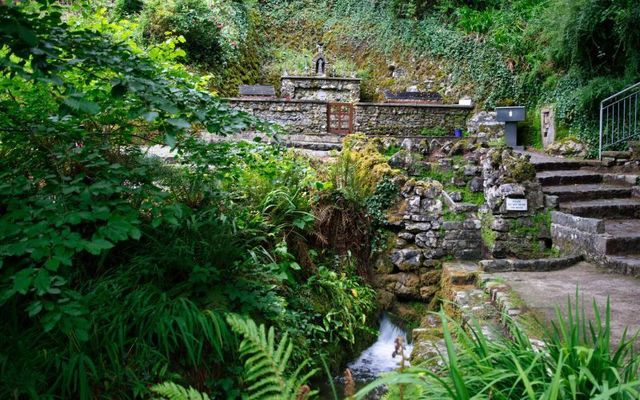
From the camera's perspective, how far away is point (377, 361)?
452 centimetres

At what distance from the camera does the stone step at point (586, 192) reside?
251 inches

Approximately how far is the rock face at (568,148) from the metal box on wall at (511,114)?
1.33 meters

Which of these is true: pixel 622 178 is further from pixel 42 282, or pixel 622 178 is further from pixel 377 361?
pixel 42 282

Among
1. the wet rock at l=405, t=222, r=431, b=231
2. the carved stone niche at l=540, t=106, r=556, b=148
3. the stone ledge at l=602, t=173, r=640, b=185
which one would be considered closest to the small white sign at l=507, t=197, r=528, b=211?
the wet rock at l=405, t=222, r=431, b=231

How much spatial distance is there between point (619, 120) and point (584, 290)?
20.6 feet

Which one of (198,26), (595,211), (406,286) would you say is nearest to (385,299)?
(406,286)

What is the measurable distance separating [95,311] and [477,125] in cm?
1136

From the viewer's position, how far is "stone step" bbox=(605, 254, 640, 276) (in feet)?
14.8

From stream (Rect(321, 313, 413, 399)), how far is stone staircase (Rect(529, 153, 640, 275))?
2245mm

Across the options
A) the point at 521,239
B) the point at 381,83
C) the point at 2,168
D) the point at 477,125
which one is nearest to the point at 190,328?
the point at 2,168

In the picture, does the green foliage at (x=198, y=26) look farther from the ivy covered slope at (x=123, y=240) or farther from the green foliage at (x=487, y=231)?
the green foliage at (x=487, y=231)

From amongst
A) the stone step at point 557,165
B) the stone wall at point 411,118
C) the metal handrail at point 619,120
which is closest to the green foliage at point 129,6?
the stone wall at point 411,118

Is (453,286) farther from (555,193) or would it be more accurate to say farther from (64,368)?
(64,368)

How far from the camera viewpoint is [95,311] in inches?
116
